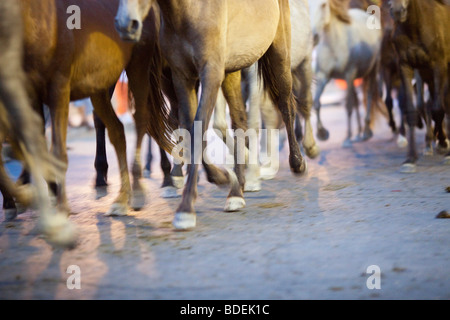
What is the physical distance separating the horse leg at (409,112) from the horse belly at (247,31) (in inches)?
97.4

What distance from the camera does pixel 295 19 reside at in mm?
8133

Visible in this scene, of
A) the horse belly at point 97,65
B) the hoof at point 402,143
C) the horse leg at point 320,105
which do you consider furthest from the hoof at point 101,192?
the hoof at point 402,143

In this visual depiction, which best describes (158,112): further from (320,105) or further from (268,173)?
(320,105)

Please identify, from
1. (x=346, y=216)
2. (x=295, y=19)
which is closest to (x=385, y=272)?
(x=346, y=216)

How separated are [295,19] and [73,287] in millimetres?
5616

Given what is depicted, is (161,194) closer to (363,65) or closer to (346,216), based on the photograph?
(346,216)

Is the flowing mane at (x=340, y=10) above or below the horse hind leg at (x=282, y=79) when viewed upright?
above

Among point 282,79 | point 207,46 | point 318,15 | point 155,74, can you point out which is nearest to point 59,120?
point 207,46

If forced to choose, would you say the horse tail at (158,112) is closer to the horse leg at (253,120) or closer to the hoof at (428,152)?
the horse leg at (253,120)

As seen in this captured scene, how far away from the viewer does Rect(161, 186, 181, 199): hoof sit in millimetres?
6168

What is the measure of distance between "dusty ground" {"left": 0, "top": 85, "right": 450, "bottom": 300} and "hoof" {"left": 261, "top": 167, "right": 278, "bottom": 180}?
720mm

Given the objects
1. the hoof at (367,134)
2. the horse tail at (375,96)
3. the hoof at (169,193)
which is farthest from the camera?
the horse tail at (375,96)

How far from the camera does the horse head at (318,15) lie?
33.2ft

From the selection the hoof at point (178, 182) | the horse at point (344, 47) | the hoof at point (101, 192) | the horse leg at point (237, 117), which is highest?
the horse at point (344, 47)
